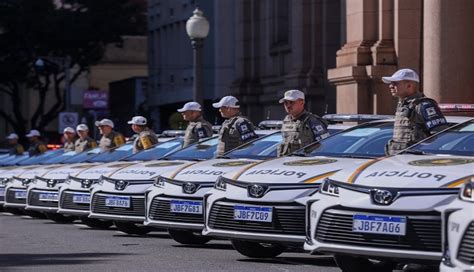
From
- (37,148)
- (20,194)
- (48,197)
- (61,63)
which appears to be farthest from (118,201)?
(61,63)

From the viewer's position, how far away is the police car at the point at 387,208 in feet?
34.7

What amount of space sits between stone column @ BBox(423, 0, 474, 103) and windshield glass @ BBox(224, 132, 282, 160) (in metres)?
10.2

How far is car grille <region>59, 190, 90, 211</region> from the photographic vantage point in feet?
64.1

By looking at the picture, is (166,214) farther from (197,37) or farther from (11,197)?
(197,37)

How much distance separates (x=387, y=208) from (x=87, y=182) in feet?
30.9

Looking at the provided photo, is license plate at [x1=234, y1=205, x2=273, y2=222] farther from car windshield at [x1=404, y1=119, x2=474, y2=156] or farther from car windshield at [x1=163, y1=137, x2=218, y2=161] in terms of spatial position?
car windshield at [x1=163, y1=137, x2=218, y2=161]

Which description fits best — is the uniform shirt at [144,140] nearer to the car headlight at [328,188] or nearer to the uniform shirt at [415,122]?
the uniform shirt at [415,122]

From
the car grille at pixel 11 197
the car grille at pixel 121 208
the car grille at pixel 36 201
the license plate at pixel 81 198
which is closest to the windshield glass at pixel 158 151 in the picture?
the license plate at pixel 81 198

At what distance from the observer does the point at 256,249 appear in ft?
45.8

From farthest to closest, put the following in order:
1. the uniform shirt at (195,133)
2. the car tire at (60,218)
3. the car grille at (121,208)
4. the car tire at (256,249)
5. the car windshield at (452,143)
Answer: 1. the car tire at (60,218)
2. the uniform shirt at (195,133)
3. the car grille at (121,208)
4. the car tire at (256,249)
5. the car windshield at (452,143)

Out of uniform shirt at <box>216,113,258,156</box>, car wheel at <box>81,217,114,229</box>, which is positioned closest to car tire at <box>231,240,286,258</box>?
uniform shirt at <box>216,113,258,156</box>

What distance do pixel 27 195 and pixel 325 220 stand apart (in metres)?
12.0

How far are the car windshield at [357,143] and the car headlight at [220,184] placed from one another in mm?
834

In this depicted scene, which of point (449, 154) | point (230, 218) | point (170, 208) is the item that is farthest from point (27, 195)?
point (449, 154)
